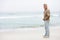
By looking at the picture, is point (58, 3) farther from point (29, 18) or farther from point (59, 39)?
point (59, 39)

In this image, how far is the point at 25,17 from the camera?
1168 centimetres

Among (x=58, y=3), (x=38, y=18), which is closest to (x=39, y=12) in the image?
(x=38, y=18)

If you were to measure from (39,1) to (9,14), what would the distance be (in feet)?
6.70

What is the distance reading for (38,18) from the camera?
11398mm

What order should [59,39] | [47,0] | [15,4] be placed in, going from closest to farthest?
[59,39]
[47,0]
[15,4]

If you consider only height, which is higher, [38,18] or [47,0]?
[47,0]

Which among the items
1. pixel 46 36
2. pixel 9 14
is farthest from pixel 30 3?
pixel 46 36

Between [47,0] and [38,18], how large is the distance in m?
1.15

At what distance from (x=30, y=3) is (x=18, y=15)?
1048mm

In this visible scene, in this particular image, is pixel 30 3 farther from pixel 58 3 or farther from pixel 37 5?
pixel 58 3

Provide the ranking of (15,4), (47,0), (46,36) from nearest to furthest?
1. (46,36)
2. (47,0)
3. (15,4)

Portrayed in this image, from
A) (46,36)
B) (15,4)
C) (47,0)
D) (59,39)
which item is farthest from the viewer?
(15,4)

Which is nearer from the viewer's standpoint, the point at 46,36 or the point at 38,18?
the point at 46,36

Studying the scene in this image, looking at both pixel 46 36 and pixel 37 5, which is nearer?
pixel 46 36
